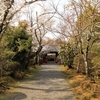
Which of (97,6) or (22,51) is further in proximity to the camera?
(22,51)

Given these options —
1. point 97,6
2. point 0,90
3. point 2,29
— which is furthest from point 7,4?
point 97,6

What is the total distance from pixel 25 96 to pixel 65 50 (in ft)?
51.8

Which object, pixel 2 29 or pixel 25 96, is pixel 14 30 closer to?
pixel 2 29

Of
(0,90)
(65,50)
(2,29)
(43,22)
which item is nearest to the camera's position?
(0,90)

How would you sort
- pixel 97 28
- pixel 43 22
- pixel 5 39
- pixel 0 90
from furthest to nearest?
pixel 43 22, pixel 5 39, pixel 97 28, pixel 0 90

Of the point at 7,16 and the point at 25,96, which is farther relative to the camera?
the point at 7,16

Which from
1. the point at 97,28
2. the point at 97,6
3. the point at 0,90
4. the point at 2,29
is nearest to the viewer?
the point at 0,90

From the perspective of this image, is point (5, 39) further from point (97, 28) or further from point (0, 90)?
point (97, 28)

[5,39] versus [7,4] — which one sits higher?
[7,4]

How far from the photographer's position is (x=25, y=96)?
30.7 feet

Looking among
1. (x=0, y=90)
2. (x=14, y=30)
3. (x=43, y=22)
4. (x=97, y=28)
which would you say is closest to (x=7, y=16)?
(x=0, y=90)

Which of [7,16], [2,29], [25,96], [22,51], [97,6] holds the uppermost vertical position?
[97,6]

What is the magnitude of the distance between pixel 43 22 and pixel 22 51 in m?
5.29

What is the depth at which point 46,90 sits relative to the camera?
35.4 ft
